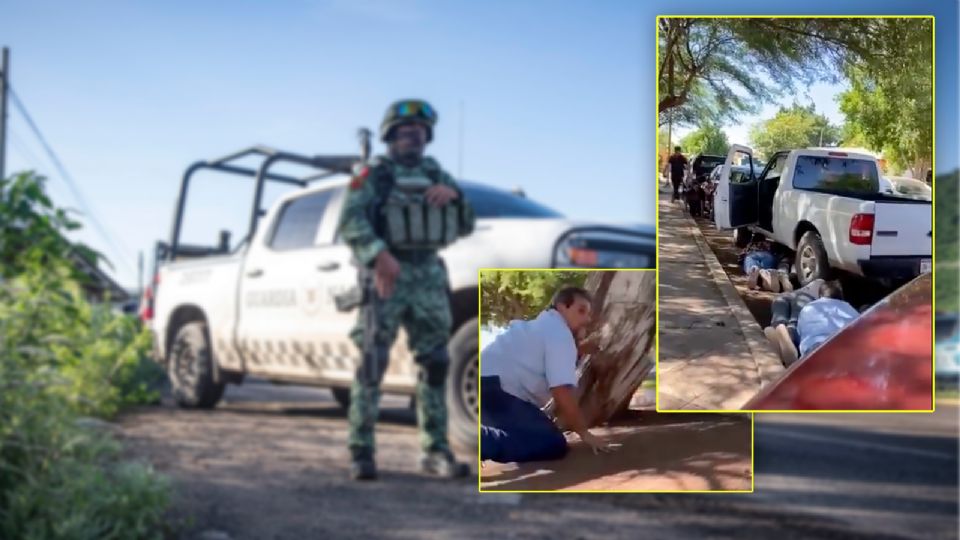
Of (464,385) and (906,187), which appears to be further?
(464,385)

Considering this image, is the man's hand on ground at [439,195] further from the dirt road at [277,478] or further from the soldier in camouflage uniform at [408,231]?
the dirt road at [277,478]

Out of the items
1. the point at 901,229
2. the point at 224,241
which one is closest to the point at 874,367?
the point at 901,229

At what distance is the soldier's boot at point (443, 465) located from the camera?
2418 millimetres

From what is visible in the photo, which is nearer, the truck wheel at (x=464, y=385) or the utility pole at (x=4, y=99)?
the truck wheel at (x=464, y=385)

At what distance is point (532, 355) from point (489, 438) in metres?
0.25

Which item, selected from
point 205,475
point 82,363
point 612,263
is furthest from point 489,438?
point 82,363

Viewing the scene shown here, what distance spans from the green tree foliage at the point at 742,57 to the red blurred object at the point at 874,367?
0.53 m

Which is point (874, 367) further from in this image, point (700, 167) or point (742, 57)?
point (742, 57)

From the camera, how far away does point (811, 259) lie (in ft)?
6.26

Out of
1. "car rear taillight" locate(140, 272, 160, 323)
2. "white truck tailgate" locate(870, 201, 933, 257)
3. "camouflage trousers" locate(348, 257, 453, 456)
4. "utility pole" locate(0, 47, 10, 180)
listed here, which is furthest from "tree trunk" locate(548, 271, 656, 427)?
"utility pole" locate(0, 47, 10, 180)

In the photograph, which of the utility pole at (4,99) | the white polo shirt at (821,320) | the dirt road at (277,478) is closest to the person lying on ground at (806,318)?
the white polo shirt at (821,320)

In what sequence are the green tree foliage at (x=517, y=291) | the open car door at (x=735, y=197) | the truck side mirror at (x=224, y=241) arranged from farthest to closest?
the truck side mirror at (x=224, y=241) < the green tree foliage at (x=517, y=291) < the open car door at (x=735, y=197)

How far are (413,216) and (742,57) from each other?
0.81 m

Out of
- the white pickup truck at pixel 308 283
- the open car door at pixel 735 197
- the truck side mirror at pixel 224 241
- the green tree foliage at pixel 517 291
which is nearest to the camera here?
the open car door at pixel 735 197
